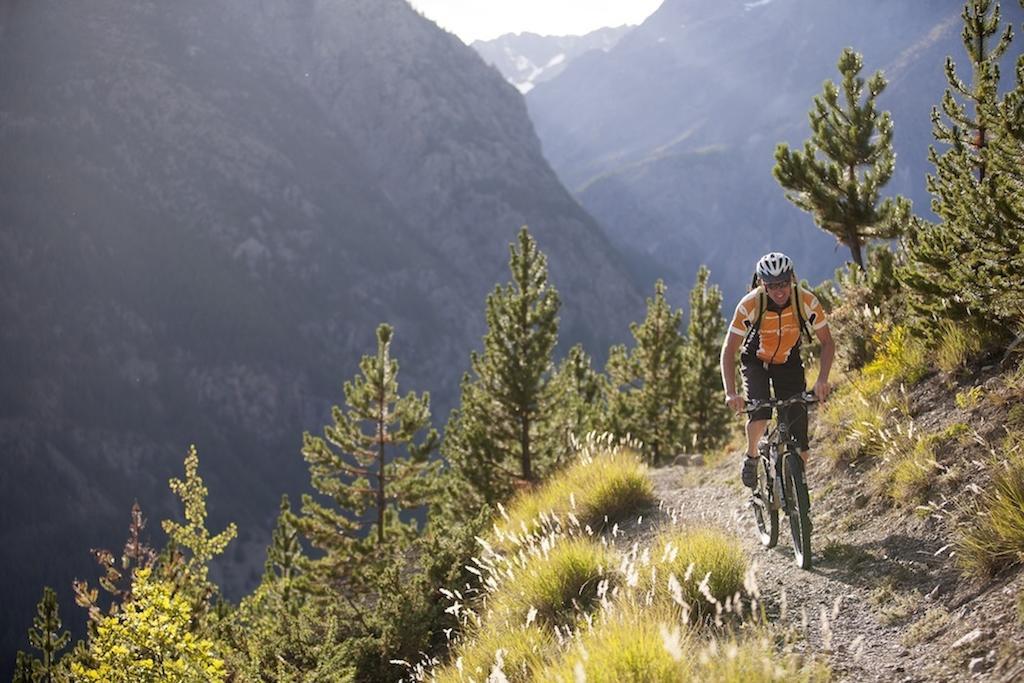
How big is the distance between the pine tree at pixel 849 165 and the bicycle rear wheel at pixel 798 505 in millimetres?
→ 8908

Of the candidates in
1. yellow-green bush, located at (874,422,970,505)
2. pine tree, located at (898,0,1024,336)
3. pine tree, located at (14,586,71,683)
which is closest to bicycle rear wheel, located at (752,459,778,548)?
yellow-green bush, located at (874,422,970,505)

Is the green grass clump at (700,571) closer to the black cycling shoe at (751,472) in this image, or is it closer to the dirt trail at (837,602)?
the dirt trail at (837,602)

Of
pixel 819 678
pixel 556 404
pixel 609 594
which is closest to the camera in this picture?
pixel 819 678

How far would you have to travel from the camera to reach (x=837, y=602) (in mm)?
2529

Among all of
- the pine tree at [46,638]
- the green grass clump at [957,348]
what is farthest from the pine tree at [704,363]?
the pine tree at [46,638]

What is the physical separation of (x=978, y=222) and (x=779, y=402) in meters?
2.56

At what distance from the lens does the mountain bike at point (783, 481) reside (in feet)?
18.6


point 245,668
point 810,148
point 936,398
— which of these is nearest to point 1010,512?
point 936,398

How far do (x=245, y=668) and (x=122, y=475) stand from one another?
173332mm

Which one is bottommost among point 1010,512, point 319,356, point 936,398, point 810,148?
point 1010,512

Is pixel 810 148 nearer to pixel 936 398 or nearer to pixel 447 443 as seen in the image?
pixel 936 398

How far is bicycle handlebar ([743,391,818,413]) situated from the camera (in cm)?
575

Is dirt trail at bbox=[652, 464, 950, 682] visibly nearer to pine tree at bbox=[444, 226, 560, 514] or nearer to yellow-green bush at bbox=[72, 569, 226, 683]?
yellow-green bush at bbox=[72, 569, 226, 683]

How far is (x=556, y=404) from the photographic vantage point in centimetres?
1845
